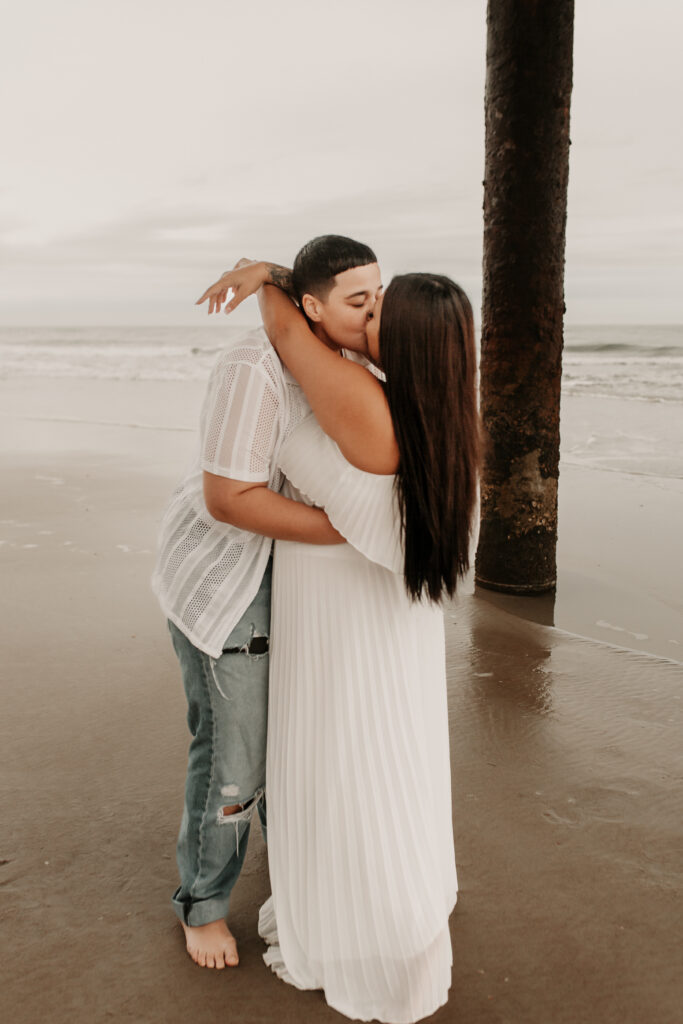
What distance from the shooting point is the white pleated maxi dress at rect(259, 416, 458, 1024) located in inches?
79.2

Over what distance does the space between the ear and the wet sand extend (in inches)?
61.3

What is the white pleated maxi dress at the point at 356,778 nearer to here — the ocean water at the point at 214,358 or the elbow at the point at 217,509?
the elbow at the point at 217,509

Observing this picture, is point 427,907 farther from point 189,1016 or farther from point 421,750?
point 189,1016

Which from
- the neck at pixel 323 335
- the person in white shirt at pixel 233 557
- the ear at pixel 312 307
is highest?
the ear at pixel 312 307

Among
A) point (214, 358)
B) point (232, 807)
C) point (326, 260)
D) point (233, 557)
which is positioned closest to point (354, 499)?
point (233, 557)

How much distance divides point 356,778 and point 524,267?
335 cm

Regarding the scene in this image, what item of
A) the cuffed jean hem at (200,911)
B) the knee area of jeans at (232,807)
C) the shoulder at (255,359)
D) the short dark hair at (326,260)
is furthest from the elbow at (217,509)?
the cuffed jean hem at (200,911)

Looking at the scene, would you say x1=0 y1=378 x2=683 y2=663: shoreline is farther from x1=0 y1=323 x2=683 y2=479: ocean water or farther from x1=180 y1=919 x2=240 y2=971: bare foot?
x1=180 y1=919 x2=240 y2=971: bare foot

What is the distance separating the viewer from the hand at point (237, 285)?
2.12m

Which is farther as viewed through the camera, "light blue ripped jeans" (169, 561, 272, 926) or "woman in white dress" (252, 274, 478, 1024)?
"light blue ripped jeans" (169, 561, 272, 926)

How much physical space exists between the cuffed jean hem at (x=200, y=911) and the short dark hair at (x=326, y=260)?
148cm

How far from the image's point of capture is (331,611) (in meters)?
2.02

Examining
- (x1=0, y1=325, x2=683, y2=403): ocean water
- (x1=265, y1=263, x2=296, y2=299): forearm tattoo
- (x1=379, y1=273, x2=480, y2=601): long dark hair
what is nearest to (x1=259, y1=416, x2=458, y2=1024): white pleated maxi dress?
(x1=379, y1=273, x2=480, y2=601): long dark hair

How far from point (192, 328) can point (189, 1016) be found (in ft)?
148
